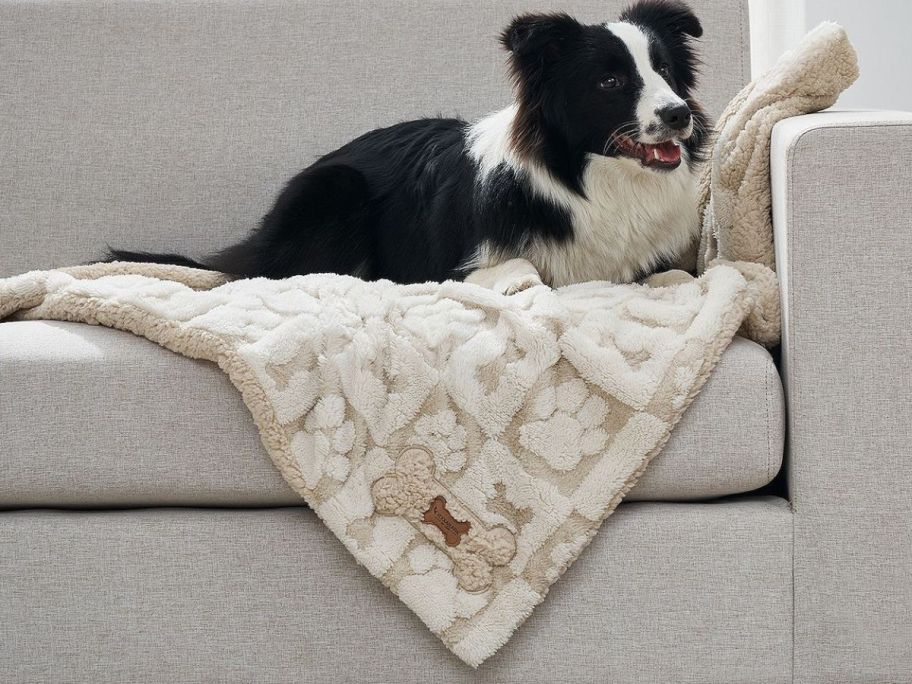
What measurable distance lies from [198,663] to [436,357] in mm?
532

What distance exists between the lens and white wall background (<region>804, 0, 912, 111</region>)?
293cm

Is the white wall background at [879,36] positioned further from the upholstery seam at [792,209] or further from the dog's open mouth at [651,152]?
the upholstery seam at [792,209]

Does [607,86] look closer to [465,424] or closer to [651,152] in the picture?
[651,152]

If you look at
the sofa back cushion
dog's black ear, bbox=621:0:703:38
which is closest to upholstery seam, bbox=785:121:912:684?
dog's black ear, bbox=621:0:703:38

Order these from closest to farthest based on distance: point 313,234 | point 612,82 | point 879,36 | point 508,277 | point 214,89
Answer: point 508,277, point 612,82, point 313,234, point 214,89, point 879,36

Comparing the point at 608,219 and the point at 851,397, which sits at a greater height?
the point at 608,219

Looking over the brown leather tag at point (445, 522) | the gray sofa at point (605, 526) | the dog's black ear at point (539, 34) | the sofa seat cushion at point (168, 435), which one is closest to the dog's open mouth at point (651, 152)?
the dog's black ear at point (539, 34)

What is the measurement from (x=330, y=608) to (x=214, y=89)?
137cm

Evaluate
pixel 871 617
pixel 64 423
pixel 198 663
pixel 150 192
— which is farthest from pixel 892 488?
pixel 150 192

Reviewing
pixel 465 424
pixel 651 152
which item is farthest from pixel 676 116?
pixel 465 424

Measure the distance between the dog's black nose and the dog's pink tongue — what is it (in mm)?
74

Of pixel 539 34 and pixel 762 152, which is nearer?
pixel 762 152

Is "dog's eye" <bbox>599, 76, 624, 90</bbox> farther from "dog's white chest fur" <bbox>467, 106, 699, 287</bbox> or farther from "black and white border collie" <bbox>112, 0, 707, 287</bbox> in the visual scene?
"dog's white chest fur" <bbox>467, 106, 699, 287</bbox>

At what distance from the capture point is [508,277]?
1.69 meters
